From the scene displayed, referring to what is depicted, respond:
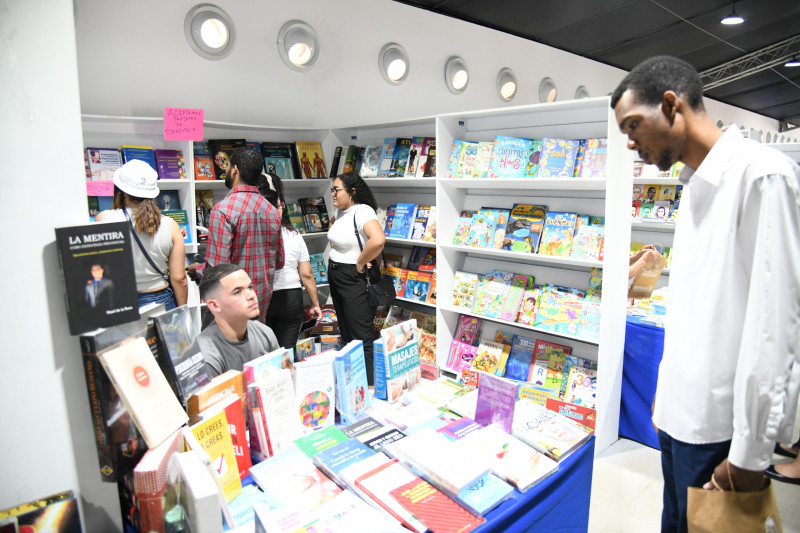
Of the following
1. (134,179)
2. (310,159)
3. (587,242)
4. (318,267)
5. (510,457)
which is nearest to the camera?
(510,457)

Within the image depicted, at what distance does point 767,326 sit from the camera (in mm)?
1190

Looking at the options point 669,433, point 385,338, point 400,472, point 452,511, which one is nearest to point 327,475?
point 400,472

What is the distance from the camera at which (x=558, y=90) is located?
25.6 feet

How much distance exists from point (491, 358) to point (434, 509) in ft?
8.69

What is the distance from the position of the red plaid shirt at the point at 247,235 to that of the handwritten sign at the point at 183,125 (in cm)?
80

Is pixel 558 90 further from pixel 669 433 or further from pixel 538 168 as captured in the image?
pixel 669 433

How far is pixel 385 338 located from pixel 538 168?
2.02 metres

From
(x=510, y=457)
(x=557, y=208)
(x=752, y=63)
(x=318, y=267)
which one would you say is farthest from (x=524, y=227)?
(x=752, y=63)

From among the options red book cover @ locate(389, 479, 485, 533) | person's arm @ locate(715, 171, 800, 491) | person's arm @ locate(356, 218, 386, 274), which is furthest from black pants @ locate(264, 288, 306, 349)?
person's arm @ locate(715, 171, 800, 491)

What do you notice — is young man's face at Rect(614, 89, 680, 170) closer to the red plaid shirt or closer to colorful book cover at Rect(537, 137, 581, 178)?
colorful book cover at Rect(537, 137, 581, 178)

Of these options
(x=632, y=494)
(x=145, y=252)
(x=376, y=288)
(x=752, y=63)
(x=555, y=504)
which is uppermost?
A: (x=752, y=63)

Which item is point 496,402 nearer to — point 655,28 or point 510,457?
point 510,457

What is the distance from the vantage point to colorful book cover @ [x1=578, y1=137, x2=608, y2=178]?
10.5 ft

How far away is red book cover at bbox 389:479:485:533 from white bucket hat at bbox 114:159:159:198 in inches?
95.2
